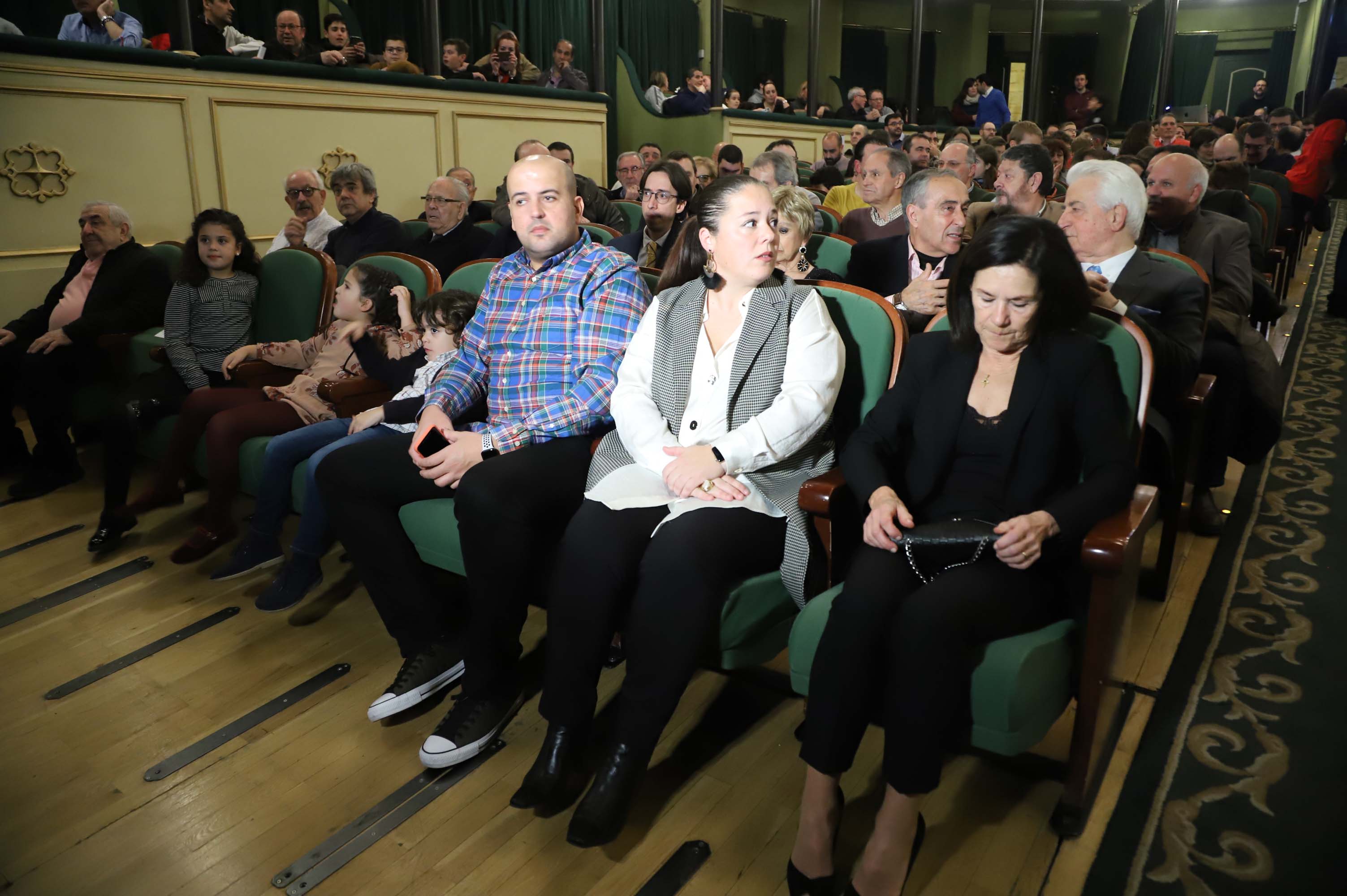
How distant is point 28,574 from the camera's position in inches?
94.7

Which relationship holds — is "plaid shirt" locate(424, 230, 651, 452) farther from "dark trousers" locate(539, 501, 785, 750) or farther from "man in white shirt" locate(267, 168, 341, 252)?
"man in white shirt" locate(267, 168, 341, 252)

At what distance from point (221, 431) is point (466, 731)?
1139 mm

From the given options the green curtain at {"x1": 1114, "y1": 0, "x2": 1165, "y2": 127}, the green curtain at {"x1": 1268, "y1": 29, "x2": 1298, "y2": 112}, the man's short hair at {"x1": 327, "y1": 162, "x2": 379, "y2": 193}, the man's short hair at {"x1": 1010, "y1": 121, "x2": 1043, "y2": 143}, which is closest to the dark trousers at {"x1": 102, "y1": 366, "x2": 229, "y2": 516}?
the man's short hair at {"x1": 327, "y1": 162, "x2": 379, "y2": 193}

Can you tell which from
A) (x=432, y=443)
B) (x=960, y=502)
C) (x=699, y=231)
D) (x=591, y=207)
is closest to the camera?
(x=960, y=502)

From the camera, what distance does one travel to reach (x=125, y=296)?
10.1ft

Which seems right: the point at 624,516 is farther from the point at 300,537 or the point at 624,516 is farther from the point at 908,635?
the point at 300,537

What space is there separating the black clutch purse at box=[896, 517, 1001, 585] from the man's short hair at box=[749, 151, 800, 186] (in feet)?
7.82

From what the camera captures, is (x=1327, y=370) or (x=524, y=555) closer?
(x=524, y=555)

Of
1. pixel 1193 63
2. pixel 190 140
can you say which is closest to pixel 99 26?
pixel 190 140

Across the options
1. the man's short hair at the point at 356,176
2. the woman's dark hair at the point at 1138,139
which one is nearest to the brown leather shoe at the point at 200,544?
A: the man's short hair at the point at 356,176

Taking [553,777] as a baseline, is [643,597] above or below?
above

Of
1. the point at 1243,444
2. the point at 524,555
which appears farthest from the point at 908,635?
the point at 1243,444

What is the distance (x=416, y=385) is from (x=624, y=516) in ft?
2.71

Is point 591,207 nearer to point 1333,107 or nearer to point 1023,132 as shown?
point 1023,132
